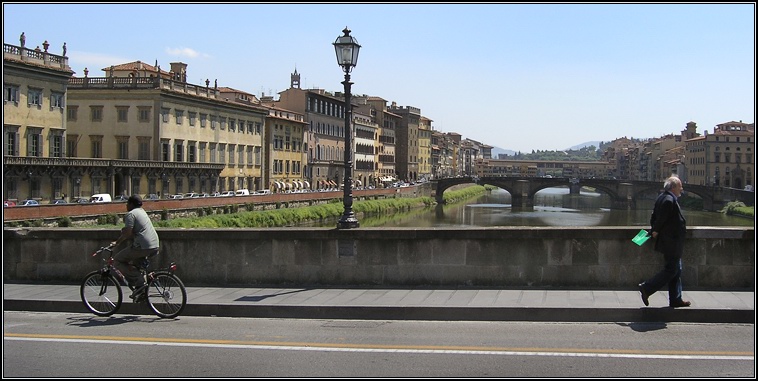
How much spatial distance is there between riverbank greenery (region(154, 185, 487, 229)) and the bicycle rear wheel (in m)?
39.6

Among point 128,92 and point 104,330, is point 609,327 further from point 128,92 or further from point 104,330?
point 128,92

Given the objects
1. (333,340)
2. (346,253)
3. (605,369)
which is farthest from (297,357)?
(346,253)

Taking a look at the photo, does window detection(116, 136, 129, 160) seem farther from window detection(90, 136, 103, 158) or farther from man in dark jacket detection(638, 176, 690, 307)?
man in dark jacket detection(638, 176, 690, 307)

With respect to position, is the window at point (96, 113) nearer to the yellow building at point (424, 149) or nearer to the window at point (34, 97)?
the window at point (34, 97)

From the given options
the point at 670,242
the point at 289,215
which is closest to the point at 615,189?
the point at 289,215

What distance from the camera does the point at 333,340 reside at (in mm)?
9000

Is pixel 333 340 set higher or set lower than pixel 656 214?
lower

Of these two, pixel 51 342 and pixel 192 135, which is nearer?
pixel 51 342

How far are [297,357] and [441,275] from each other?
495cm

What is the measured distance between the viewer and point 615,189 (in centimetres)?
11825

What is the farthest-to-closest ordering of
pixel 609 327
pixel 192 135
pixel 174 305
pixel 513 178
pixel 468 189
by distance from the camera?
pixel 468 189, pixel 513 178, pixel 192 135, pixel 174 305, pixel 609 327

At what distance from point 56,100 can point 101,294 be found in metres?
52.5

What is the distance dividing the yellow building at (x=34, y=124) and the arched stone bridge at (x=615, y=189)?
236ft

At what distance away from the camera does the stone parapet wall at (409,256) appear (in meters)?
11.9
